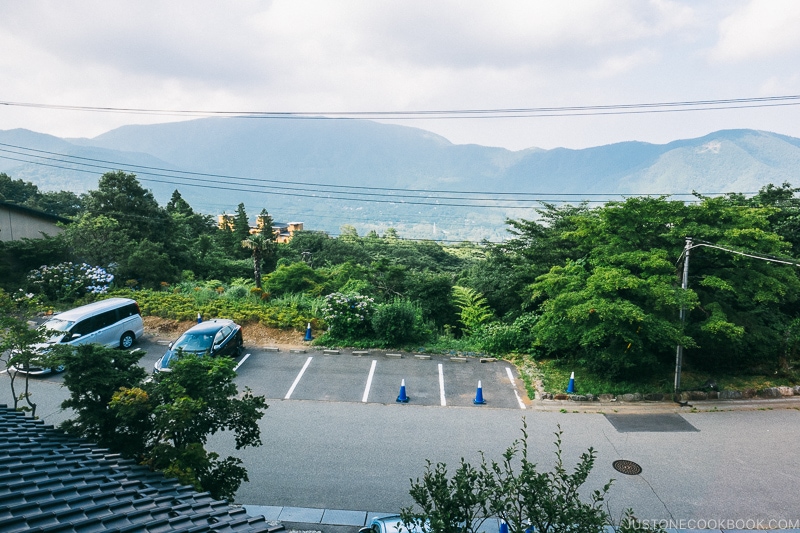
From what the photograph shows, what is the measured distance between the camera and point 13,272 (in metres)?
20.3

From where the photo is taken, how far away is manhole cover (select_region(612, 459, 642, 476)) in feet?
26.9

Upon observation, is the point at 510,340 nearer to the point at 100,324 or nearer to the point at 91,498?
the point at 91,498

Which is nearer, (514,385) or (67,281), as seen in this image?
(514,385)

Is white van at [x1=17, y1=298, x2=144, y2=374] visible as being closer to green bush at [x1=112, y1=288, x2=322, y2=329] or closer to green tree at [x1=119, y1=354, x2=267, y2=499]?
green bush at [x1=112, y1=288, x2=322, y2=329]

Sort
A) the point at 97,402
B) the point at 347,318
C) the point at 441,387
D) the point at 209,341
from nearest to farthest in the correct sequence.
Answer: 1. the point at 97,402
2. the point at 441,387
3. the point at 209,341
4. the point at 347,318

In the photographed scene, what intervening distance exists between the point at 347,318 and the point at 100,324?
7.73 meters

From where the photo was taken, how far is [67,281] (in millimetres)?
19031

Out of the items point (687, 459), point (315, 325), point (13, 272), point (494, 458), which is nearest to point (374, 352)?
point (315, 325)

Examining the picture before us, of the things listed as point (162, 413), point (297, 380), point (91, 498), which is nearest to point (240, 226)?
point (297, 380)

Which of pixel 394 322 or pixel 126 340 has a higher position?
pixel 394 322

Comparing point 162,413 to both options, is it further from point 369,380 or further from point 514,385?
point 514,385

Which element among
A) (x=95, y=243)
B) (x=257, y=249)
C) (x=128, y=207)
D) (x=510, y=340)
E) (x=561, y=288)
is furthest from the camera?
(x=128, y=207)

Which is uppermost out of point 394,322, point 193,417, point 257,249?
point 193,417

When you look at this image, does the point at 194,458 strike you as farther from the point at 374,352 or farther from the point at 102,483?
the point at 374,352
